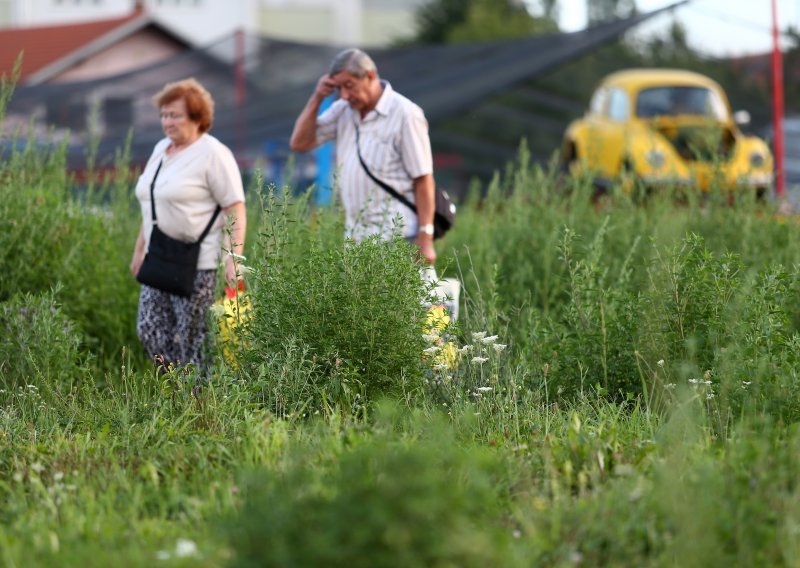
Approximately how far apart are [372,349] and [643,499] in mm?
1657

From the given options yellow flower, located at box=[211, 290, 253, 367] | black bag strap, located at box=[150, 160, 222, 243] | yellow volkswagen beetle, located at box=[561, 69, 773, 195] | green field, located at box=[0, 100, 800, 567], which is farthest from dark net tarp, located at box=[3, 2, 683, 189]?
yellow flower, located at box=[211, 290, 253, 367]

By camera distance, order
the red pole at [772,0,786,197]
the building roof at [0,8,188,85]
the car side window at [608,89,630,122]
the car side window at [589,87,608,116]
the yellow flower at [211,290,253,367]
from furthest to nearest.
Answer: the building roof at [0,8,188,85] < the car side window at [589,87,608,116] < the car side window at [608,89,630,122] < the red pole at [772,0,786,197] < the yellow flower at [211,290,253,367]

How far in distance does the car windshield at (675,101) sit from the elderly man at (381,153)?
10055 mm

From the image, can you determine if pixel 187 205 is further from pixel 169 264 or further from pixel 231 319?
pixel 231 319

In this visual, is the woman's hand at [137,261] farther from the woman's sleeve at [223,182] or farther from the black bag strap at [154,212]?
the woman's sleeve at [223,182]

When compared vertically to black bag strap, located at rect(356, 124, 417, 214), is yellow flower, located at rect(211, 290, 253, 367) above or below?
below

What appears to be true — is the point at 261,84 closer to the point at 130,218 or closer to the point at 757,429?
the point at 130,218

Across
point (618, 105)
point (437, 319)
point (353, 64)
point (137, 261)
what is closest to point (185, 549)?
point (437, 319)

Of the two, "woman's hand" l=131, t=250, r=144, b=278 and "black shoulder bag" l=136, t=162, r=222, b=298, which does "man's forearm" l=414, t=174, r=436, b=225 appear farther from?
"woman's hand" l=131, t=250, r=144, b=278

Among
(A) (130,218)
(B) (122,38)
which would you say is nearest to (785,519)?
(A) (130,218)

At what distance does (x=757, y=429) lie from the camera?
429 centimetres

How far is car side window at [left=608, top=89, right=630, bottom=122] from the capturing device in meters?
15.9

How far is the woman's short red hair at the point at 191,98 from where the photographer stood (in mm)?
6262

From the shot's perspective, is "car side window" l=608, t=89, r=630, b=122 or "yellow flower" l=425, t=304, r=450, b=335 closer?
"yellow flower" l=425, t=304, r=450, b=335
